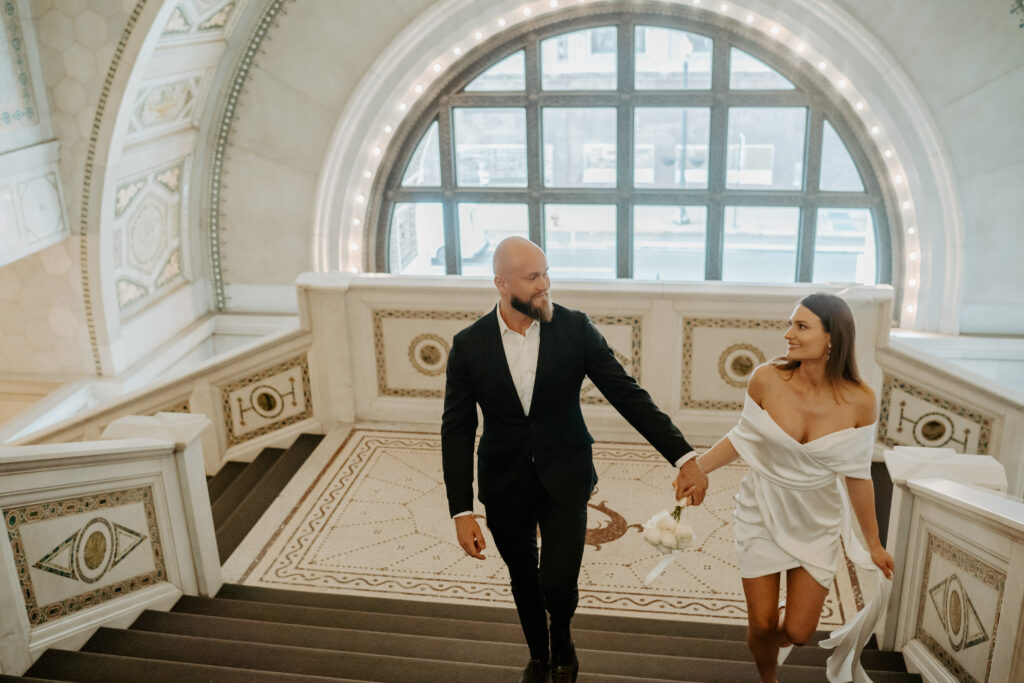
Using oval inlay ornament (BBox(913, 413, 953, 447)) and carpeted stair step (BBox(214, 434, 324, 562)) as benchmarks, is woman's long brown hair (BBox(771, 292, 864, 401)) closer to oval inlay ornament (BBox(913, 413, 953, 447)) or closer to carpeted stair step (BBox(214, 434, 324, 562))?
oval inlay ornament (BBox(913, 413, 953, 447))

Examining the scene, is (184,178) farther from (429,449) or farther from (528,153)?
(429,449)

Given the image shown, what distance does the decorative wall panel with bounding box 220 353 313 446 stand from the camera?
5.13m

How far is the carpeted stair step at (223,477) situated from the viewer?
4914mm

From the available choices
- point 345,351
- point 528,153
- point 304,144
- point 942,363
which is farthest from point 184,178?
point 942,363

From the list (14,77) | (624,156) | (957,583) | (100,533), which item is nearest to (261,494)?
(100,533)

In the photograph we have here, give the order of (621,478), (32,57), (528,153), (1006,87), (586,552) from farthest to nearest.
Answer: (528,153)
(1006,87)
(32,57)
(621,478)
(586,552)

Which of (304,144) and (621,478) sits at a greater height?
(304,144)

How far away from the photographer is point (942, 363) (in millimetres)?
4363

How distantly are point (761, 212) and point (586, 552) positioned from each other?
5.82 meters

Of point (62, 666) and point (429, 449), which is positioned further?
point (429, 449)

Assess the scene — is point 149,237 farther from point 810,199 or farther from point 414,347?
point 810,199

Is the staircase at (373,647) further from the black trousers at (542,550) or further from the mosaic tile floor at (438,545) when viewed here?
the black trousers at (542,550)

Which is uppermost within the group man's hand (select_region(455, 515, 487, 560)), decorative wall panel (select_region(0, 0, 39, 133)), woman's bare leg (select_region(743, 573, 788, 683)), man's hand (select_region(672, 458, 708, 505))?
decorative wall panel (select_region(0, 0, 39, 133))

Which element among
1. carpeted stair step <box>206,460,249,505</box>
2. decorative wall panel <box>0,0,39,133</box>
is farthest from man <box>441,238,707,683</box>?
decorative wall panel <box>0,0,39,133</box>
